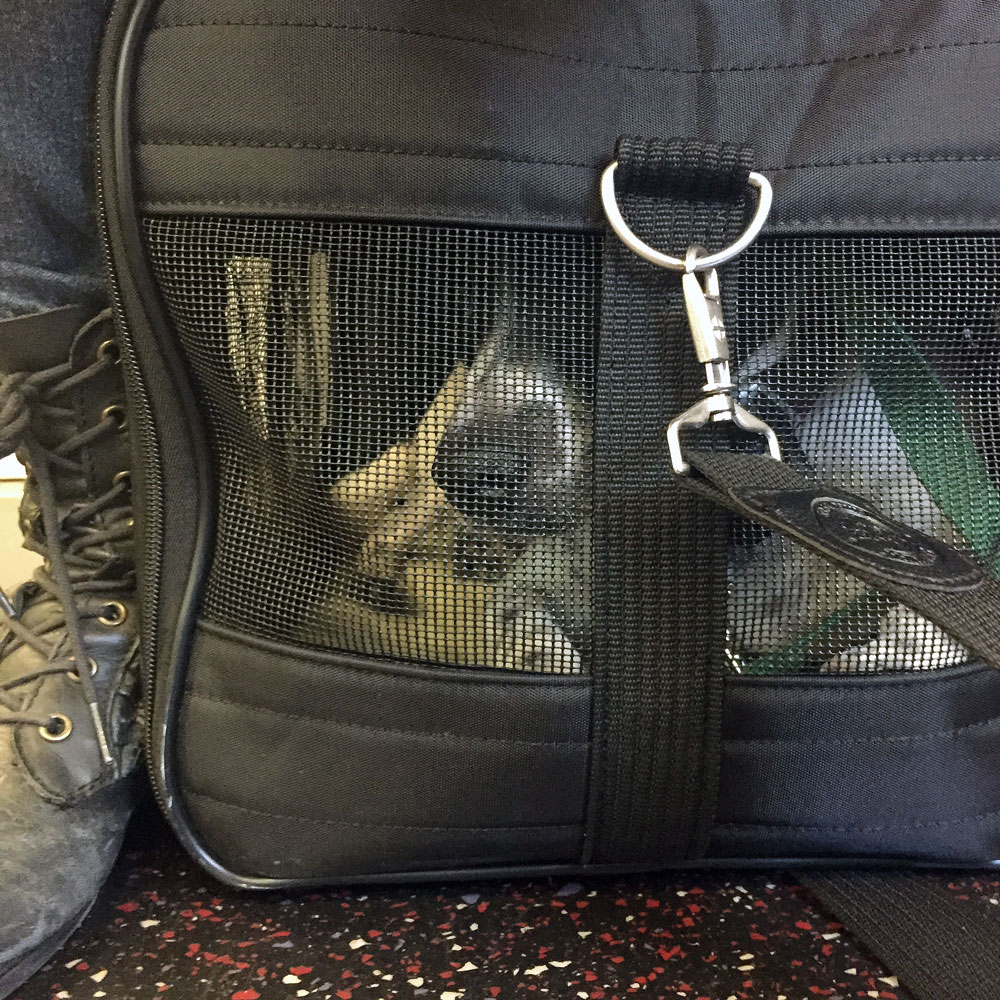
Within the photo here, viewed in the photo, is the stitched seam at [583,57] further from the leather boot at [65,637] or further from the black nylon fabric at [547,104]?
the leather boot at [65,637]

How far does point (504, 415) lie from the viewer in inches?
16.7

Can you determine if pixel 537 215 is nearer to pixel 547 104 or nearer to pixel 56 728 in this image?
pixel 547 104

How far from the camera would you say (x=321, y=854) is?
47cm

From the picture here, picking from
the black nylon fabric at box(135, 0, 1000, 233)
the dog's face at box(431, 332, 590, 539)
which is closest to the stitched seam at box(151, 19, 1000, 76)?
the black nylon fabric at box(135, 0, 1000, 233)

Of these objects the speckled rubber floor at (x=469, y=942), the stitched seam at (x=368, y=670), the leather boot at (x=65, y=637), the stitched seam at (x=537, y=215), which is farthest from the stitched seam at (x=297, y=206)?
the speckled rubber floor at (x=469, y=942)

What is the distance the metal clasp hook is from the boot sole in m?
0.36

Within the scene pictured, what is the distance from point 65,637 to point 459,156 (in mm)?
337

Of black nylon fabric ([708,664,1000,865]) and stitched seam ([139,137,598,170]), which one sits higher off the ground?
stitched seam ([139,137,598,170])

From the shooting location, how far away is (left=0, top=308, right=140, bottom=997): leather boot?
0.45 m

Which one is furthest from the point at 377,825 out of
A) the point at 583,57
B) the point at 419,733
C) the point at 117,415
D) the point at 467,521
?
the point at 583,57

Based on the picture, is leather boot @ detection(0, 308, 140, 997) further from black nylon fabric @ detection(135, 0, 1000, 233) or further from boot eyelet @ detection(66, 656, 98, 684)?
black nylon fabric @ detection(135, 0, 1000, 233)

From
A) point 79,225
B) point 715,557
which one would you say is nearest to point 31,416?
point 79,225

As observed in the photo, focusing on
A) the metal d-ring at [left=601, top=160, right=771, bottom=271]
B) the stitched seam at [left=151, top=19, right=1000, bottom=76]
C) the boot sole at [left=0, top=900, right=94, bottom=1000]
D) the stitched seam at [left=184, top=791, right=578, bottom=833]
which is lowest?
the boot sole at [left=0, top=900, right=94, bottom=1000]

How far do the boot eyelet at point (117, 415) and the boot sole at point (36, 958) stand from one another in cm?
25
